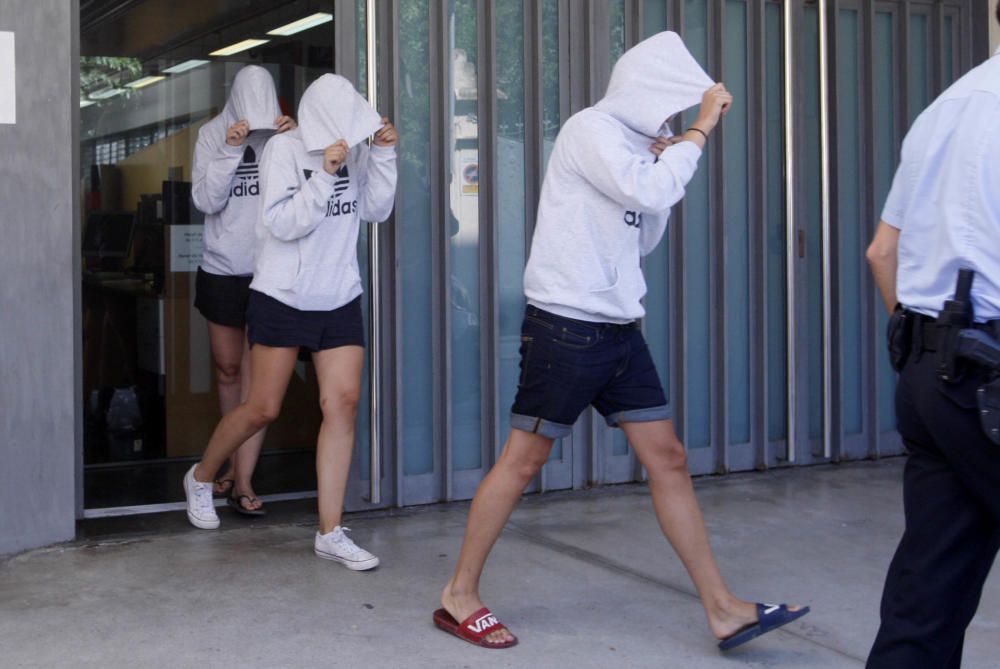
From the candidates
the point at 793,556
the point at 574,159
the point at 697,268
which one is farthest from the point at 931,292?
the point at 697,268

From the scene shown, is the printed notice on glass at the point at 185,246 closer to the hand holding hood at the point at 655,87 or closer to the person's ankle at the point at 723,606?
the hand holding hood at the point at 655,87

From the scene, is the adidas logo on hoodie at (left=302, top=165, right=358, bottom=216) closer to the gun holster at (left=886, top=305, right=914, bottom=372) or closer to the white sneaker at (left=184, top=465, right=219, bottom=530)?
the white sneaker at (left=184, top=465, right=219, bottom=530)

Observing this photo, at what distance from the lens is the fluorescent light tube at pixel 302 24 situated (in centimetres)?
723

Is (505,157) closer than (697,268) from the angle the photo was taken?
Yes

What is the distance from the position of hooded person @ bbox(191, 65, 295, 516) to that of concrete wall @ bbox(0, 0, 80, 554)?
2.31 ft

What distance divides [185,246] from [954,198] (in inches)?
210

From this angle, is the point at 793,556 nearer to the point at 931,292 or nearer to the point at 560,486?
the point at 560,486

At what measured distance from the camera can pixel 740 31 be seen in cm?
663

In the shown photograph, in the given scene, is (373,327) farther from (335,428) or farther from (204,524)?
(204,524)

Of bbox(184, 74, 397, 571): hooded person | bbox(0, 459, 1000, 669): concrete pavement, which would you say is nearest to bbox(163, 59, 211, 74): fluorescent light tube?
bbox(184, 74, 397, 571): hooded person

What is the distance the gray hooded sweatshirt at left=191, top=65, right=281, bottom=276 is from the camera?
17.8 ft

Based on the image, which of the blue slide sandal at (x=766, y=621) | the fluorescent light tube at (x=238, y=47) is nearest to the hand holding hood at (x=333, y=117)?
the blue slide sandal at (x=766, y=621)

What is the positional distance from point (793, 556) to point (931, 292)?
2.48m

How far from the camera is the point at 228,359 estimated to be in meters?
5.72
